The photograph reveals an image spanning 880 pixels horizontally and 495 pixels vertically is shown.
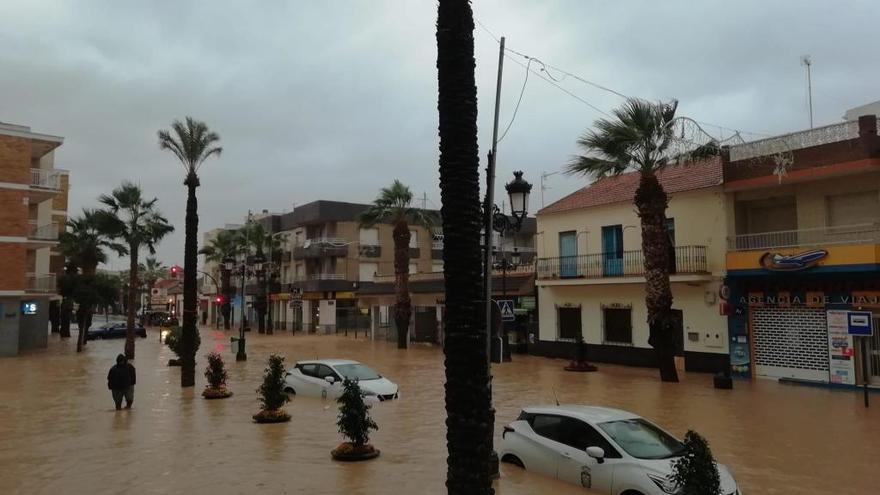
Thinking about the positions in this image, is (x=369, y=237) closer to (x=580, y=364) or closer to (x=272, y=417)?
(x=580, y=364)

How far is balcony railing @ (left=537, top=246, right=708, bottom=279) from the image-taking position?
25984 mm

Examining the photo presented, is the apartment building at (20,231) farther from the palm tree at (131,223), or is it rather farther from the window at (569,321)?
the window at (569,321)

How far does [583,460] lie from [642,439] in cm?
88

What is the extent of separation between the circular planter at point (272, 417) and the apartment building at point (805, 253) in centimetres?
1624

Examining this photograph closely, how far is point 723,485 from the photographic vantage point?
793cm

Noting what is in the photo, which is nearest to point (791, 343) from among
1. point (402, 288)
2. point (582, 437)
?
point (582, 437)

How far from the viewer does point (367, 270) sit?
6203cm

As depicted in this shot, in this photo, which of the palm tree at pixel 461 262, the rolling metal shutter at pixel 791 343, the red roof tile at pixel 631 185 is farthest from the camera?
the red roof tile at pixel 631 185

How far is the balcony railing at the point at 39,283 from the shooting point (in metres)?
39.6

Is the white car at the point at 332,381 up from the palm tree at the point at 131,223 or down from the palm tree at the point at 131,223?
down

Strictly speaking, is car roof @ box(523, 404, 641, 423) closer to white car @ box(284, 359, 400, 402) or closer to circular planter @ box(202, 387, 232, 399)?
white car @ box(284, 359, 400, 402)

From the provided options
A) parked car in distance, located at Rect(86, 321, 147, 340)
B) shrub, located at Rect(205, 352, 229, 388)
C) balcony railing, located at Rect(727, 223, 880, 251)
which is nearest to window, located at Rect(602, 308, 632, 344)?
balcony railing, located at Rect(727, 223, 880, 251)

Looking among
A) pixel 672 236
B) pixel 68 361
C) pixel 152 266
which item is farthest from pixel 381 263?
pixel 152 266

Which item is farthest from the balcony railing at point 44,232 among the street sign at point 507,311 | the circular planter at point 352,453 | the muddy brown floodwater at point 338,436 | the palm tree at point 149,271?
the palm tree at point 149,271
